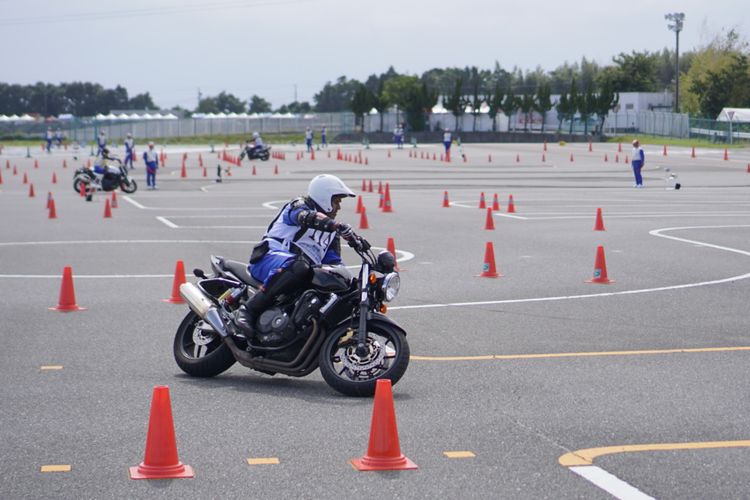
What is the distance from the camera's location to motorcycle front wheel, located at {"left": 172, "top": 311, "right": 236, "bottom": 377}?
9852 mm

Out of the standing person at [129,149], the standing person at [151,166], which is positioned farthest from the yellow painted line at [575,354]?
the standing person at [129,149]

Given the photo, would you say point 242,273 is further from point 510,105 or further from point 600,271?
point 510,105

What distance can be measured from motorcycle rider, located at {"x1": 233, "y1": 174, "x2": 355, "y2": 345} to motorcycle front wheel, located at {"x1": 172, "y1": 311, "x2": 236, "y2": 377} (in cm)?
39

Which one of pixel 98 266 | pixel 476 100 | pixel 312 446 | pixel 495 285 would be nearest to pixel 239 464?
pixel 312 446

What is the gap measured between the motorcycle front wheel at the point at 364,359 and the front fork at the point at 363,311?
0.06 metres

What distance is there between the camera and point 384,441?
23.1 feet

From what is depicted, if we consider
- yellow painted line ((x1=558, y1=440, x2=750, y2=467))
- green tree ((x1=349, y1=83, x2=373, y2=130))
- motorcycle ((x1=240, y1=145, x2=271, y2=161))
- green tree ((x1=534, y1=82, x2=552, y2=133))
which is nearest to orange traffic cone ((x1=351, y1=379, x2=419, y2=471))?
yellow painted line ((x1=558, y1=440, x2=750, y2=467))

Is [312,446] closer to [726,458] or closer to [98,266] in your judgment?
[726,458]

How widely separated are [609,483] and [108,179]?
34088mm

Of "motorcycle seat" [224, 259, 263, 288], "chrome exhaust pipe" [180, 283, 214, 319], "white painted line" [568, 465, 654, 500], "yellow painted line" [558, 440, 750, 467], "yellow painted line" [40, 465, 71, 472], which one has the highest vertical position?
"motorcycle seat" [224, 259, 263, 288]

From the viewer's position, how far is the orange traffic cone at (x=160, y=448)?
6.82 metres

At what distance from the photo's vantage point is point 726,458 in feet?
23.8

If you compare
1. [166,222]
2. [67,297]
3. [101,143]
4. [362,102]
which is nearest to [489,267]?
[67,297]

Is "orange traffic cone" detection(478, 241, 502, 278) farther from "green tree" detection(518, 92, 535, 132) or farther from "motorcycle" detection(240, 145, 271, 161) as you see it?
"green tree" detection(518, 92, 535, 132)
